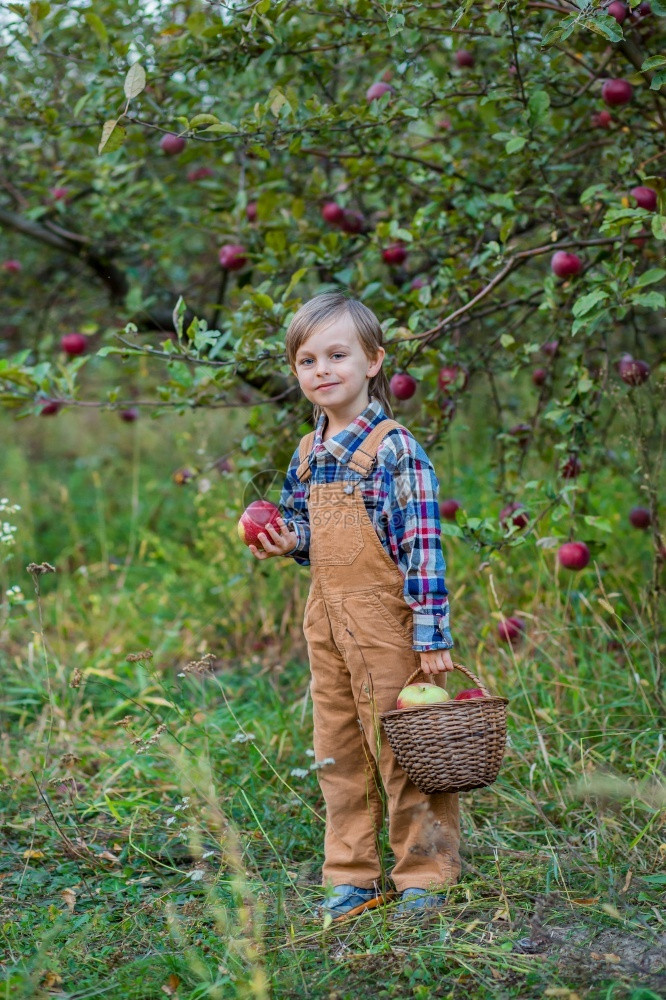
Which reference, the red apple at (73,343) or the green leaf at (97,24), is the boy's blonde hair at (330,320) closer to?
the green leaf at (97,24)

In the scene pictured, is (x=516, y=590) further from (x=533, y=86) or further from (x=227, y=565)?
(x=533, y=86)

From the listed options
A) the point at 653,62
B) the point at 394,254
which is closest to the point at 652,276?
the point at 653,62

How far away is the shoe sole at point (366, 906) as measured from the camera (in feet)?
6.72

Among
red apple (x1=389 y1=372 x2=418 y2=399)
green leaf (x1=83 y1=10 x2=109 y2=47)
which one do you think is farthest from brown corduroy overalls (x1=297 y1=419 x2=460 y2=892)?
green leaf (x1=83 y1=10 x2=109 y2=47)

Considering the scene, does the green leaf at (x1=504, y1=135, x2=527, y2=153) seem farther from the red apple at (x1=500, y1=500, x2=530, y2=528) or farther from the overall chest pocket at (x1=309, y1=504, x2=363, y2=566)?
the overall chest pocket at (x1=309, y1=504, x2=363, y2=566)

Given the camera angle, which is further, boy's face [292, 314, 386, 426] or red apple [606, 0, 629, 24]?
red apple [606, 0, 629, 24]

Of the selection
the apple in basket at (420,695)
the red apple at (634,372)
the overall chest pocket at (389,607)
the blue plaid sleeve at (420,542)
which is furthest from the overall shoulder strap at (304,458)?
the red apple at (634,372)

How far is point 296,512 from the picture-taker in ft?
7.68

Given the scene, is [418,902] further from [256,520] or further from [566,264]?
[566,264]

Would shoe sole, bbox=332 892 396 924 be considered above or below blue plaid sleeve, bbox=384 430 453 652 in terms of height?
below

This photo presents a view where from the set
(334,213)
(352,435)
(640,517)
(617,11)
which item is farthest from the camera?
(334,213)

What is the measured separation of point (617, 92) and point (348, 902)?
7.03ft

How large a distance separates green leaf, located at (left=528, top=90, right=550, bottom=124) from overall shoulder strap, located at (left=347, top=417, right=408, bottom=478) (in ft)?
3.29

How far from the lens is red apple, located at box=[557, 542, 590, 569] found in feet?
8.45
